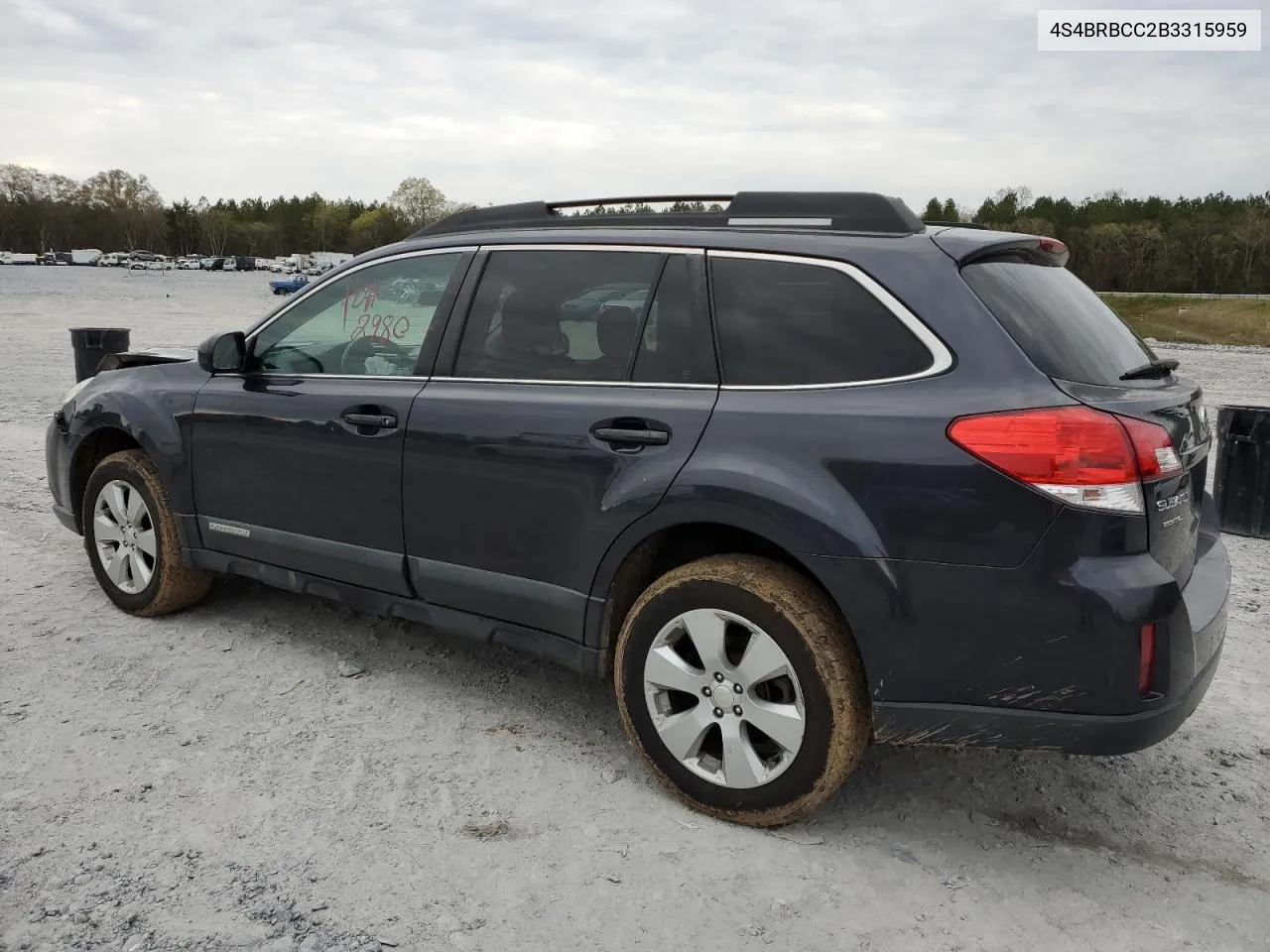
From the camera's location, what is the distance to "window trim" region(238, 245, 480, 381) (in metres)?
3.92

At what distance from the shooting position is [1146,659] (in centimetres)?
264

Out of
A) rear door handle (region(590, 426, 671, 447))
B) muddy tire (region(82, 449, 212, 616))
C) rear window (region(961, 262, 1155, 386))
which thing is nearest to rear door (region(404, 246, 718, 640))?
rear door handle (region(590, 426, 671, 447))

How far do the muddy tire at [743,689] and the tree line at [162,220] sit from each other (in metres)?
142

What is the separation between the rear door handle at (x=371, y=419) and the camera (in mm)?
3832

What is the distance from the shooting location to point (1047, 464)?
2627mm

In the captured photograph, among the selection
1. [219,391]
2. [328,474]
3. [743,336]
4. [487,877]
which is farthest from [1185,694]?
[219,391]

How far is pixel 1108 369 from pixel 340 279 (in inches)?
112

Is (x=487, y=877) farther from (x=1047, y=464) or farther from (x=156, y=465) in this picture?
(x=156, y=465)

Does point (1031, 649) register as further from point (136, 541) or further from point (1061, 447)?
point (136, 541)

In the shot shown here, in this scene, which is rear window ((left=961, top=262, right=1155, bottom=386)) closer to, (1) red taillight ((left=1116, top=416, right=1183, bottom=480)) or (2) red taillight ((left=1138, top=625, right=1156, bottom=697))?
(1) red taillight ((left=1116, top=416, right=1183, bottom=480))

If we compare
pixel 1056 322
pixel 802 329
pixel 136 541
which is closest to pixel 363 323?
pixel 136 541

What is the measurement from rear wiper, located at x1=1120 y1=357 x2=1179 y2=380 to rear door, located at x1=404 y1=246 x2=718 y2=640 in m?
1.18

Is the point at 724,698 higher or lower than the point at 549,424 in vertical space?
lower

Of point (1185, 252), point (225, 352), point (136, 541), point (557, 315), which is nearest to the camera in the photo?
point (557, 315)
